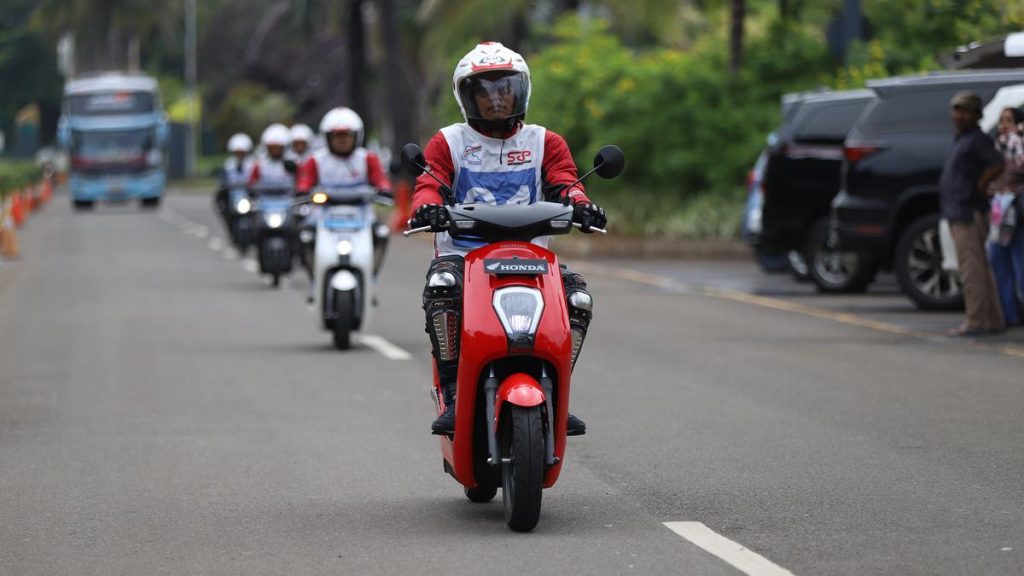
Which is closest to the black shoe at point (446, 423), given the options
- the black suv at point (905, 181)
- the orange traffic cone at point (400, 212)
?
the black suv at point (905, 181)

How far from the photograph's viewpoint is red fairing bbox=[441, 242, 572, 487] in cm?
742

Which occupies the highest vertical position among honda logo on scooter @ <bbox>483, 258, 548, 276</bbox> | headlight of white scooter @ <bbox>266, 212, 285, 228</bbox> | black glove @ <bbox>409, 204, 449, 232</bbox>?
black glove @ <bbox>409, 204, 449, 232</bbox>

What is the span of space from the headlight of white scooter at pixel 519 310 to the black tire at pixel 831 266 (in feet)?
45.5

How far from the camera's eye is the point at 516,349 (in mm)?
7391

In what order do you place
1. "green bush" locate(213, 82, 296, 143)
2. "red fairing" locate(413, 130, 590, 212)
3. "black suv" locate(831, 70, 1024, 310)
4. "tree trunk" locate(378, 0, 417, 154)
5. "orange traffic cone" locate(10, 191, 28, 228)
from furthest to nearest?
"green bush" locate(213, 82, 296, 143) < "tree trunk" locate(378, 0, 417, 154) < "orange traffic cone" locate(10, 191, 28, 228) < "black suv" locate(831, 70, 1024, 310) < "red fairing" locate(413, 130, 590, 212)

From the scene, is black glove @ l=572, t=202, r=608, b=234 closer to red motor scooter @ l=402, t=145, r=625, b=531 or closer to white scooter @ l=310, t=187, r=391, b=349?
red motor scooter @ l=402, t=145, r=625, b=531

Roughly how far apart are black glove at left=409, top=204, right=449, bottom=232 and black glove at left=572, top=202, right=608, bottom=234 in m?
0.49

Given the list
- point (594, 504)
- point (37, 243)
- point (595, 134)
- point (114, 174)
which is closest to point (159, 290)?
point (595, 134)

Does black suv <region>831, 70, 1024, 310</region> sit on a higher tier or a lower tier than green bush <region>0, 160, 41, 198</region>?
higher

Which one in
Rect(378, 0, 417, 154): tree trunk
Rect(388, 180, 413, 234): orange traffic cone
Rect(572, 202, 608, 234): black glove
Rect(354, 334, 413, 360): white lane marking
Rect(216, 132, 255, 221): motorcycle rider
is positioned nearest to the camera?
Rect(572, 202, 608, 234): black glove

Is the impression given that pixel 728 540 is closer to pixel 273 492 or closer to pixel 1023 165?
pixel 273 492

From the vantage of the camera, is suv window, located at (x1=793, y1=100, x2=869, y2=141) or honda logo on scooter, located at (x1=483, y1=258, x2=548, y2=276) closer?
honda logo on scooter, located at (x1=483, y1=258, x2=548, y2=276)

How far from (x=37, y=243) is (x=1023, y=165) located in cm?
2227

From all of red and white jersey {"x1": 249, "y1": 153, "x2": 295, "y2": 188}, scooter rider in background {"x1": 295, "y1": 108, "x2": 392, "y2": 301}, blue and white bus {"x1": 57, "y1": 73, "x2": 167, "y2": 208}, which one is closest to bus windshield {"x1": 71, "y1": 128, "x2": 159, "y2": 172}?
blue and white bus {"x1": 57, "y1": 73, "x2": 167, "y2": 208}
